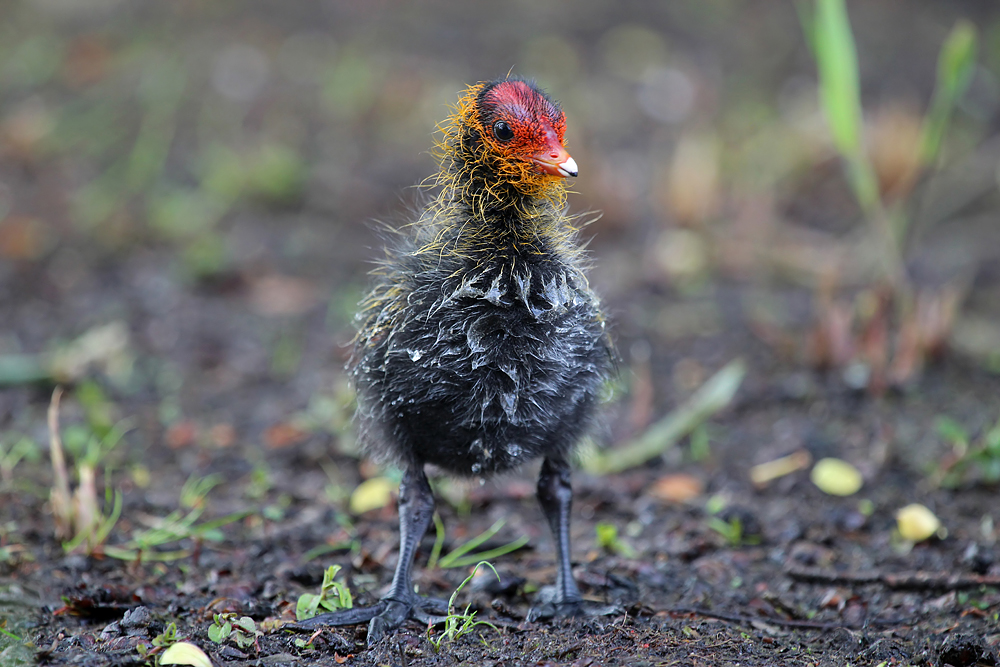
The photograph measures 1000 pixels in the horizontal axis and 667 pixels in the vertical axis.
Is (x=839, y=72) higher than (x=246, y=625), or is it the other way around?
(x=839, y=72)

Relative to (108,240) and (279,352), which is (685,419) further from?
(108,240)

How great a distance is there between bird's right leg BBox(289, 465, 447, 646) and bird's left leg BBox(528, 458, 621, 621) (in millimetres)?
399

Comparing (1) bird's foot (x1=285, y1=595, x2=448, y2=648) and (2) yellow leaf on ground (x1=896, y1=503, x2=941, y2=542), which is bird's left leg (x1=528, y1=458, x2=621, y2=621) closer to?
(1) bird's foot (x1=285, y1=595, x2=448, y2=648)

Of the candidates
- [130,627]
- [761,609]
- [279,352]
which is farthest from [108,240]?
[761,609]

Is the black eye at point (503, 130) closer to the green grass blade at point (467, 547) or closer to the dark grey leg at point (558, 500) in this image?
the dark grey leg at point (558, 500)

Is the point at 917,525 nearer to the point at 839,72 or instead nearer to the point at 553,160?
the point at 553,160

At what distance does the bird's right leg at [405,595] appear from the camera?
2.84 metres

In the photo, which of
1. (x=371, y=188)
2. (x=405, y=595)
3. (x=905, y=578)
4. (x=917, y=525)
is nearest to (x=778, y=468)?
(x=917, y=525)

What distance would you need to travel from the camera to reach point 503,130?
111 inches

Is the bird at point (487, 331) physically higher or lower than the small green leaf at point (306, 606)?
higher

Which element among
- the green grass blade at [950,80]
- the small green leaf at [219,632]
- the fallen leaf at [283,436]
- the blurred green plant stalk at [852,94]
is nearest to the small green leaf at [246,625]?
the small green leaf at [219,632]

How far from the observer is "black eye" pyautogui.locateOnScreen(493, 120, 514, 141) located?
2.82 metres

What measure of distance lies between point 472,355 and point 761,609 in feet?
4.61

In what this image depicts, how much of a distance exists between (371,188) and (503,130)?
157 inches
